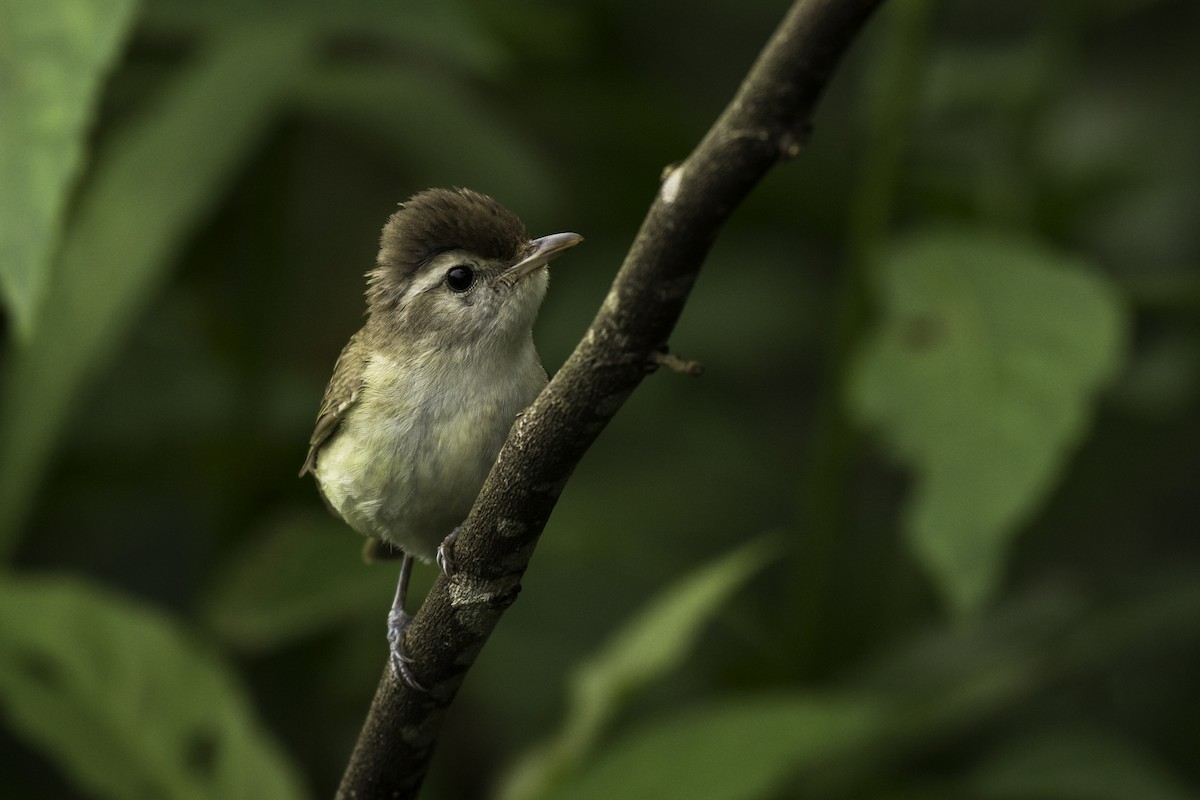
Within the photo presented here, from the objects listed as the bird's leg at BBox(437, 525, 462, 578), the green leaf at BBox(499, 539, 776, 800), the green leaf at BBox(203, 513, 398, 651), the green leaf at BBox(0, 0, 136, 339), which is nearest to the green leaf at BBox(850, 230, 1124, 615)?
the green leaf at BBox(499, 539, 776, 800)

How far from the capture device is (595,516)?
4281 mm

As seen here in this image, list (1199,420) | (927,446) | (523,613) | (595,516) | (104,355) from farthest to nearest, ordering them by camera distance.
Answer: (1199,420), (523,613), (595,516), (104,355), (927,446)

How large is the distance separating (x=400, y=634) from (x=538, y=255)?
601mm

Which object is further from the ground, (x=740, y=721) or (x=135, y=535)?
(x=740, y=721)

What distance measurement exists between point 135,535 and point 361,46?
211 cm

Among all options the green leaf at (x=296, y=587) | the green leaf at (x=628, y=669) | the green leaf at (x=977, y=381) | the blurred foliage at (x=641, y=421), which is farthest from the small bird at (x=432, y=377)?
the green leaf at (x=296, y=587)

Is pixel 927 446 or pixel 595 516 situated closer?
pixel 927 446

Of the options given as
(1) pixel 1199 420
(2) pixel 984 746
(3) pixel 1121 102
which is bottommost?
(2) pixel 984 746

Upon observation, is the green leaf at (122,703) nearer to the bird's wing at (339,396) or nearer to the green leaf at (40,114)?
the bird's wing at (339,396)

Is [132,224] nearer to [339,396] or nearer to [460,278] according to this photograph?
[339,396]

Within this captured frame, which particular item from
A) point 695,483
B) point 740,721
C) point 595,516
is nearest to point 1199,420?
point 695,483

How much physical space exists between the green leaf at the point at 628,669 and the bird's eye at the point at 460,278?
1127mm

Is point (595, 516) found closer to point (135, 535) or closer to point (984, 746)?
point (984, 746)

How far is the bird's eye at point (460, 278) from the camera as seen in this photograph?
2.45 metres
